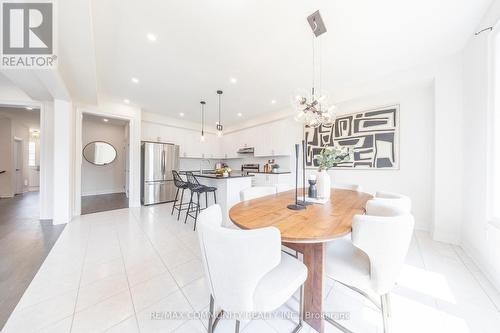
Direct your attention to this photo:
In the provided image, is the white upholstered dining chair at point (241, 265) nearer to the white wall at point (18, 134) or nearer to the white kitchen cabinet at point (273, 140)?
the white kitchen cabinet at point (273, 140)

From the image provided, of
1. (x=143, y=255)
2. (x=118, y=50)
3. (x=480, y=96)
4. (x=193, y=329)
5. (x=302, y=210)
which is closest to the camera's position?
(x=193, y=329)

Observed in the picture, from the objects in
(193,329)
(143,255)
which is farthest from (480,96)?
(143,255)

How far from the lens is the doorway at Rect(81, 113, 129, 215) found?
5.73 meters

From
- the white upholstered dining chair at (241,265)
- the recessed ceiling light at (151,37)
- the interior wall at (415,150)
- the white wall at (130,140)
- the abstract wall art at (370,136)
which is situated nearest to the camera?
the white upholstered dining chair at (241,265)

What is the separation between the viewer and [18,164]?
5801 mm

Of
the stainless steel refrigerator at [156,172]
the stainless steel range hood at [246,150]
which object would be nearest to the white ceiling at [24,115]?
the stainless steel refrigerator at [156,172]

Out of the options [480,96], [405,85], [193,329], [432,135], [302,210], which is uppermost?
[405,85]

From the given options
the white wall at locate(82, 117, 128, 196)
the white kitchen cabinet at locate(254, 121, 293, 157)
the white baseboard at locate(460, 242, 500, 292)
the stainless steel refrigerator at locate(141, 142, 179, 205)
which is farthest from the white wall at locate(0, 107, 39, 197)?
the white baseboard at locate(460, 242, 500, 292)

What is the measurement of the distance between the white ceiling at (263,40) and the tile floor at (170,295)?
8.72ft

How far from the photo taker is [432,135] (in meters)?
2.68

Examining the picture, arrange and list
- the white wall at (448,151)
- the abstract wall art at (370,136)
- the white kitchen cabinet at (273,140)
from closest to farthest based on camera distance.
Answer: the white wall at (448,151) < the abstract wall art at (370,136) < the white kitchen cabinet at (273,140)

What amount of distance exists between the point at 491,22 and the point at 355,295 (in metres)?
2.97

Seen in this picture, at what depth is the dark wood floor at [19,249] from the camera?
1470 mm

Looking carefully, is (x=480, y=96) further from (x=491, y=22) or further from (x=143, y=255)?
(x=143, y=255)
